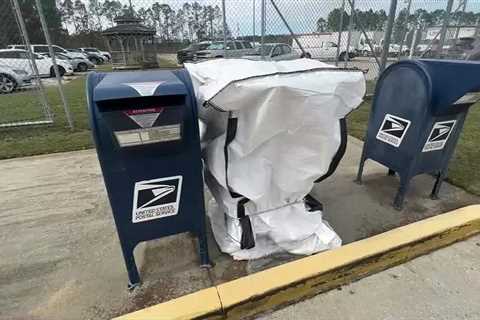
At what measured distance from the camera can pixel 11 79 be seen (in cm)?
878

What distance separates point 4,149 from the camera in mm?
4309

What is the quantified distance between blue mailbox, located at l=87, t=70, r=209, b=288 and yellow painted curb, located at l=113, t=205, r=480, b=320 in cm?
41

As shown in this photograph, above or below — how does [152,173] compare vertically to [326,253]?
above

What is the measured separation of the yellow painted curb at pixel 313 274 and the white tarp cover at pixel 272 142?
243 millimetres

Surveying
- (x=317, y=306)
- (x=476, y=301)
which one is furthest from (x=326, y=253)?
(x=476, y=301)

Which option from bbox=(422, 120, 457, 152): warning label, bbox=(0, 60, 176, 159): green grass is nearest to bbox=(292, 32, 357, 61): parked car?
bbox=(422, 120, 457, 152): warning label

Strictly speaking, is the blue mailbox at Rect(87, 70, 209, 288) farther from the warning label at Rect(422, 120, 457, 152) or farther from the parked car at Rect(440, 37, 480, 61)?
the parked car at Rect(440, 37, 480, 61)

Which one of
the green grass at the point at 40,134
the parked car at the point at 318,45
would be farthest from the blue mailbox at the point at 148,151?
the parked car at the point at 318,45

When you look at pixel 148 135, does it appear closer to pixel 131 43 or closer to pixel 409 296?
pixel 409 296

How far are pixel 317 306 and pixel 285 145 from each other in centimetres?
104

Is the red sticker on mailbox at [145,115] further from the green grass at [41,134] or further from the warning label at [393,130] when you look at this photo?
the green grass at [41,134]

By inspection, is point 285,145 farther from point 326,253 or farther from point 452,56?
point 452,56

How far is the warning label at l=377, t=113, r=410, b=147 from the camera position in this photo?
252cm

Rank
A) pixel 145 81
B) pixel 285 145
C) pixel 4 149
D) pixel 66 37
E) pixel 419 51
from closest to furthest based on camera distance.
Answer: pixel 145 81 → pixel 285 145 → pixel 4 149 → pixel 419 51 → pixel 66 37
